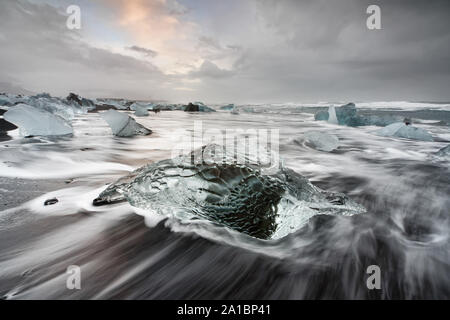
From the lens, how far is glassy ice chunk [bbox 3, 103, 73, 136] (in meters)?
4.21

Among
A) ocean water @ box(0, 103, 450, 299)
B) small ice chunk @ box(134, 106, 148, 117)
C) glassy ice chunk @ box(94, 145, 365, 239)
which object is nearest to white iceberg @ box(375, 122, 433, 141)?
ocean water @ box(0, 103, 450, 299)

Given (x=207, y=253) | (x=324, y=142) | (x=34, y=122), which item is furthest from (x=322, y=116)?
(x=207, y=253)

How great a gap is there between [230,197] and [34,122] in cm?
516

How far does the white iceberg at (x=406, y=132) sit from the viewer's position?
581 centimetres

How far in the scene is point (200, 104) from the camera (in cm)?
1945

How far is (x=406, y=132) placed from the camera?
6145mm

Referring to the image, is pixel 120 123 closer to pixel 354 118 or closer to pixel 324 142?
pixel 324 142

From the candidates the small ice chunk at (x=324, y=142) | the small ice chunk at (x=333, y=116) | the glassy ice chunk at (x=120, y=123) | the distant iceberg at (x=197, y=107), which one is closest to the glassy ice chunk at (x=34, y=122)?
the glassy ice chunk at (x=120, y=123)

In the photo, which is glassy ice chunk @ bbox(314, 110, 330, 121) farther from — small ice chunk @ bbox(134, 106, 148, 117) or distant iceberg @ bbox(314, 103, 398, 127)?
small ice chunk @ bbox(134, 106, 148, 117)

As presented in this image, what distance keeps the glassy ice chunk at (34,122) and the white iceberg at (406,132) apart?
8.94m
